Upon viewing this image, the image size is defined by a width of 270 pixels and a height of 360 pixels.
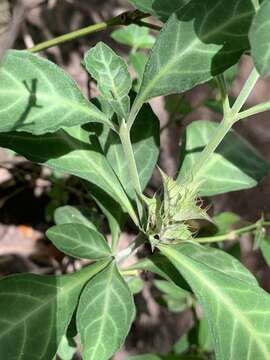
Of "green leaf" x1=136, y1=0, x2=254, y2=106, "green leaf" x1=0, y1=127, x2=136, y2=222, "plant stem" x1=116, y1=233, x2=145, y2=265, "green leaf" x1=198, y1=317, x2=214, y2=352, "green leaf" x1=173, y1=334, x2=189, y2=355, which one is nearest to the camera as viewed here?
"green leaf" x1=136, y1=0, x2=254, y2=106

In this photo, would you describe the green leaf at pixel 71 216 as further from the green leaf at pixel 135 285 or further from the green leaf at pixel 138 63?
the green leaf at pixel 138 63

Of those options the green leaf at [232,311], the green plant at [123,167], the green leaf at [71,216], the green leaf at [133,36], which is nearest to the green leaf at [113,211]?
the green plant at [123,167]

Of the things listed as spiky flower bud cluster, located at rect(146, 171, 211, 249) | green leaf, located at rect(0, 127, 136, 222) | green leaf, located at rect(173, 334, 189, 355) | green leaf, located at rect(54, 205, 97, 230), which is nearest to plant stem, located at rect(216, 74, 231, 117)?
spiky flower bud cluster, located at rect(146, 171, 211, 249)

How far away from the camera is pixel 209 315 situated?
105 centimetres

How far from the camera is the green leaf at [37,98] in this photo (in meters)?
0.97

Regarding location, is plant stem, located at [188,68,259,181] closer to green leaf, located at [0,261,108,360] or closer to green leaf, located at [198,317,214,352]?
green leaf, located at [0,261,108,360]

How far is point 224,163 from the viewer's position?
4.35 feet

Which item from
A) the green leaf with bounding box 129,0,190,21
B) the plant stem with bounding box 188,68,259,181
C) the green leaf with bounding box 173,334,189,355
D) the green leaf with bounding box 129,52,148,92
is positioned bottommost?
the green leaf with bounding box 173,334,189,355

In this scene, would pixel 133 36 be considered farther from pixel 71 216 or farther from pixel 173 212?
pixel 173 212

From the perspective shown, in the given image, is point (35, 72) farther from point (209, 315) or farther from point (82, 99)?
point (209, 315)

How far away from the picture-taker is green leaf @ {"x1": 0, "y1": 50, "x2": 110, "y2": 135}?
3.17 feet

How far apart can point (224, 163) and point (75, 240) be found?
1.22 feet

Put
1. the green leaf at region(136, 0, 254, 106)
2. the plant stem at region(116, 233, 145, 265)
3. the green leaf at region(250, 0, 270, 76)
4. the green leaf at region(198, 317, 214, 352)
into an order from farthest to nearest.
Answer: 1. the green leaf at region(198, 317, 214, 352)
2. the plant stem at region(116, 233, 145, 265)
3. the green leaf at region(136, 0, 254, 106)
4. the green leaf at region(250, 0, 270, 76)

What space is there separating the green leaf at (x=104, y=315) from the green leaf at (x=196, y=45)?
1.13ft
